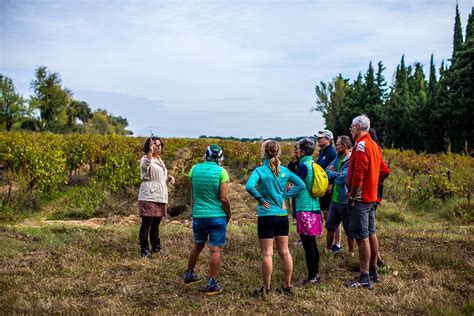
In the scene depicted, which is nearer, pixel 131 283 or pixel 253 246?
pixel 131 283

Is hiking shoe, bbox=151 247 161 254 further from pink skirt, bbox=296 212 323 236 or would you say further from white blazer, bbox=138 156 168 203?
pink skirt, bbox=296 212 323 236

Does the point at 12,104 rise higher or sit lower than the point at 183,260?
higher

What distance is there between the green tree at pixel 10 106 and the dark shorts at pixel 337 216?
2180 inches

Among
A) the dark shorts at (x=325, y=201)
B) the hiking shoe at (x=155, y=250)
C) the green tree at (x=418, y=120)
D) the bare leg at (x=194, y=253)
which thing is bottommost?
the hiking shoe at (x=155, y=250)

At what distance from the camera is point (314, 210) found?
5.05 m

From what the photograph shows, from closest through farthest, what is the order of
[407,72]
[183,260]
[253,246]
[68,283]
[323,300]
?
[323,300] < [68,283] < [183,260] < [253,246] < [407,72]

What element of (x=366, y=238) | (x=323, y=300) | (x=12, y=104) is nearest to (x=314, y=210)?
(x=366, y=238)

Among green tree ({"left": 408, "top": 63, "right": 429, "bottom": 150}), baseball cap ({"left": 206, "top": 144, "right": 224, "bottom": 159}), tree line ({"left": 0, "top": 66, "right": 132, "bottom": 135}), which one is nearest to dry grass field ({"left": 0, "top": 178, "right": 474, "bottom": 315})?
baseball cap ({"left": 206, "top": 144, "right": 224, "bottom": 159})

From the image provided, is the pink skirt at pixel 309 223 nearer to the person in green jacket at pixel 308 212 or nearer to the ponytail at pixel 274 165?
the person in green jacket at pixel 308 212

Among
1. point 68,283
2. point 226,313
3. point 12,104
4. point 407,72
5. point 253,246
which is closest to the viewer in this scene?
point 226,313

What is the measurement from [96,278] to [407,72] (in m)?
47.2

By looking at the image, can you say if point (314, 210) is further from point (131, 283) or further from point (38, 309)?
point (38, 309)

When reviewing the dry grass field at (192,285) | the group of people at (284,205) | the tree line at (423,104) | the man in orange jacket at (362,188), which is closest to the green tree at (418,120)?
the tree line at (423,104)

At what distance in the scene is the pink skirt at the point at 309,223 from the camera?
16.3ft
